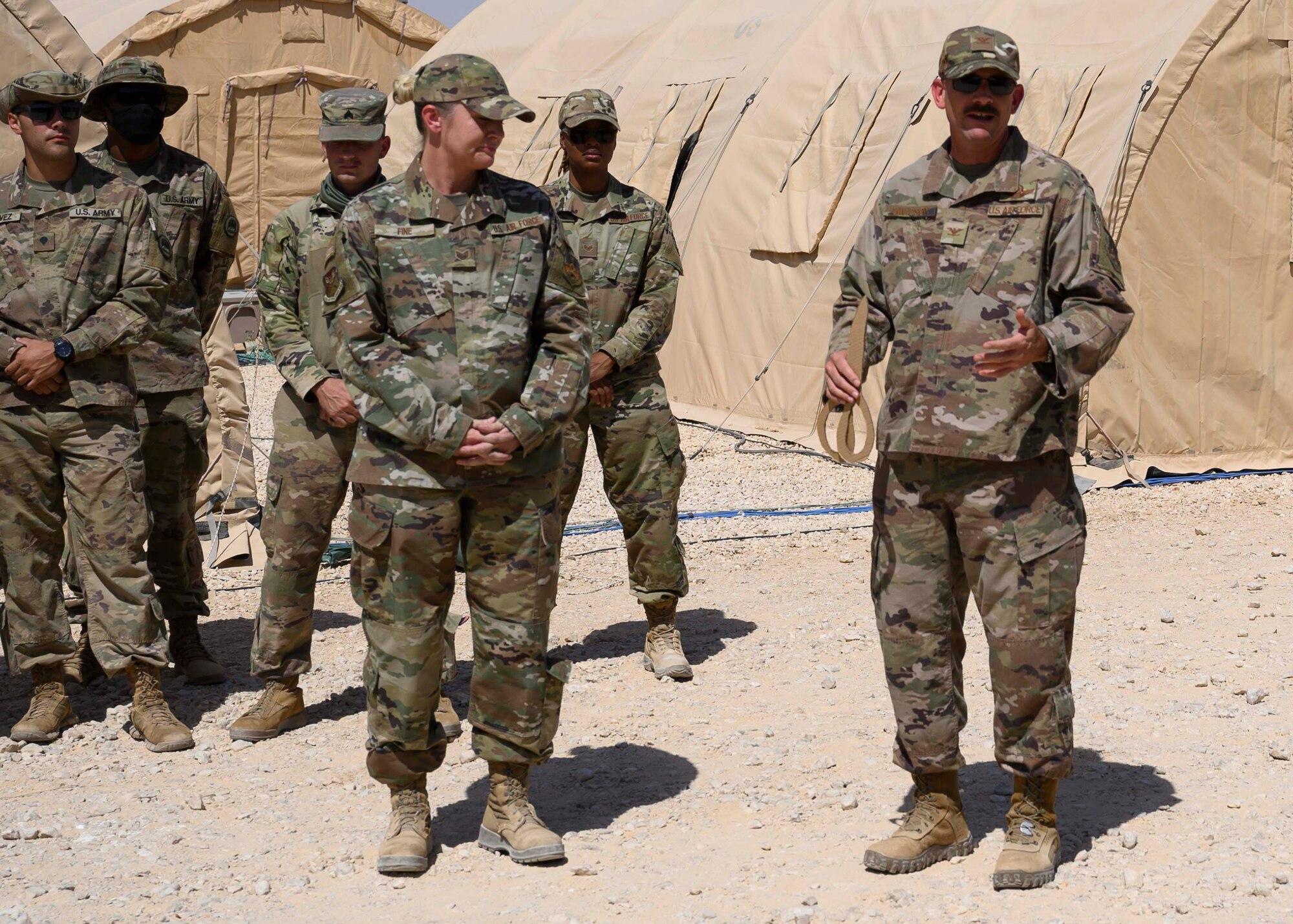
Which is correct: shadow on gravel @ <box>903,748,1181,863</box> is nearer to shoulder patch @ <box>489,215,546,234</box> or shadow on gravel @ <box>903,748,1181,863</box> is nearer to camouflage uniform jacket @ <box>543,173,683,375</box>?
shoulder patch @ <box>489,215,546,234</box>

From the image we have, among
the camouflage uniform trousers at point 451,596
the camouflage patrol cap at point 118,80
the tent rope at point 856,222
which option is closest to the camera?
the camouflage uniform trousers at point 451,596

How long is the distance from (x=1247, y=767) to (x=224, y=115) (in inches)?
692

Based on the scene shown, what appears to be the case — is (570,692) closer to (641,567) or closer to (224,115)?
(641,567)

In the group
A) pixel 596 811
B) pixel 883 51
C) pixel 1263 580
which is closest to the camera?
pixel 596 811

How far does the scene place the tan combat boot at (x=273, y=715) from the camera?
217 inches

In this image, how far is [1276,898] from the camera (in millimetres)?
3836

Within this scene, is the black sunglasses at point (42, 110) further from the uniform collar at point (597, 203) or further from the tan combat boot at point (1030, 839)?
the tan combat boot at point (1030, 839)

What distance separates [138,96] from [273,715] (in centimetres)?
232

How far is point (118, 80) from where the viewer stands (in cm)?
580

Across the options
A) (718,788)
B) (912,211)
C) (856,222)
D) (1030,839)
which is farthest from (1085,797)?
(856,222)

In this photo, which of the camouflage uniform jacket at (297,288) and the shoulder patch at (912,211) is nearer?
the shoulder patch at (912,211)

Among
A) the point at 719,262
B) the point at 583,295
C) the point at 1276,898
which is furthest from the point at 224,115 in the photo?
the point at 1276,898

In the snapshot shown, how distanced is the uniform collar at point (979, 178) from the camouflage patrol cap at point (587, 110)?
200cm

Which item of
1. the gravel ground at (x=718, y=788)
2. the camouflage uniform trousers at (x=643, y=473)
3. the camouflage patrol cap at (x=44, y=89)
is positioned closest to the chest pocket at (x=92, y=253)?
the camouflage patrol cap at (x=44, y=89)
